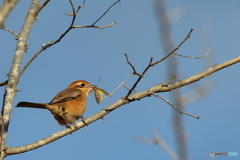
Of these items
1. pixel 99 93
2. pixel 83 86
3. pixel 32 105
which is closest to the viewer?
pixel 32 105

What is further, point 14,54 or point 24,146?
point 14,54

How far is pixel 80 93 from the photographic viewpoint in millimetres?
7781

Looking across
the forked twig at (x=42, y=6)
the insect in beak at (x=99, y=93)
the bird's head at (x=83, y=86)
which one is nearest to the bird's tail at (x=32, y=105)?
the insect in beak at (x=99, y=93)

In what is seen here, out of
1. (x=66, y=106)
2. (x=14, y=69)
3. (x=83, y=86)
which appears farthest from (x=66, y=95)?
(x=14, y=69)

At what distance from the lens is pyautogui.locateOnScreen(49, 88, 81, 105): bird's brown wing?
23.7 ft

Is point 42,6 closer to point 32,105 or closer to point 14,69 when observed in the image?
point 14,69

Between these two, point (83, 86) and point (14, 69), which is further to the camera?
point (83, 86)

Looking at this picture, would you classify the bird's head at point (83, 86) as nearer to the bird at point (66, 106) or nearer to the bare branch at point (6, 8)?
the bird at point (66, 106)

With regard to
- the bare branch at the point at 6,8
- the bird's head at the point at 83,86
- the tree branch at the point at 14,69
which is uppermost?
the bird's head at the point at 83,86

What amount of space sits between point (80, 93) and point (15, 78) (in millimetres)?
3334

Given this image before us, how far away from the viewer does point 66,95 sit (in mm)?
7445

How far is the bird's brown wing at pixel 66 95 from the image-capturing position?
7.23 m

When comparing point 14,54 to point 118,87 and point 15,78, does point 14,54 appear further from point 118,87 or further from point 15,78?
point 118,87

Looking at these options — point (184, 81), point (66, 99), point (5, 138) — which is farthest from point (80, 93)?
point (184, 81)
